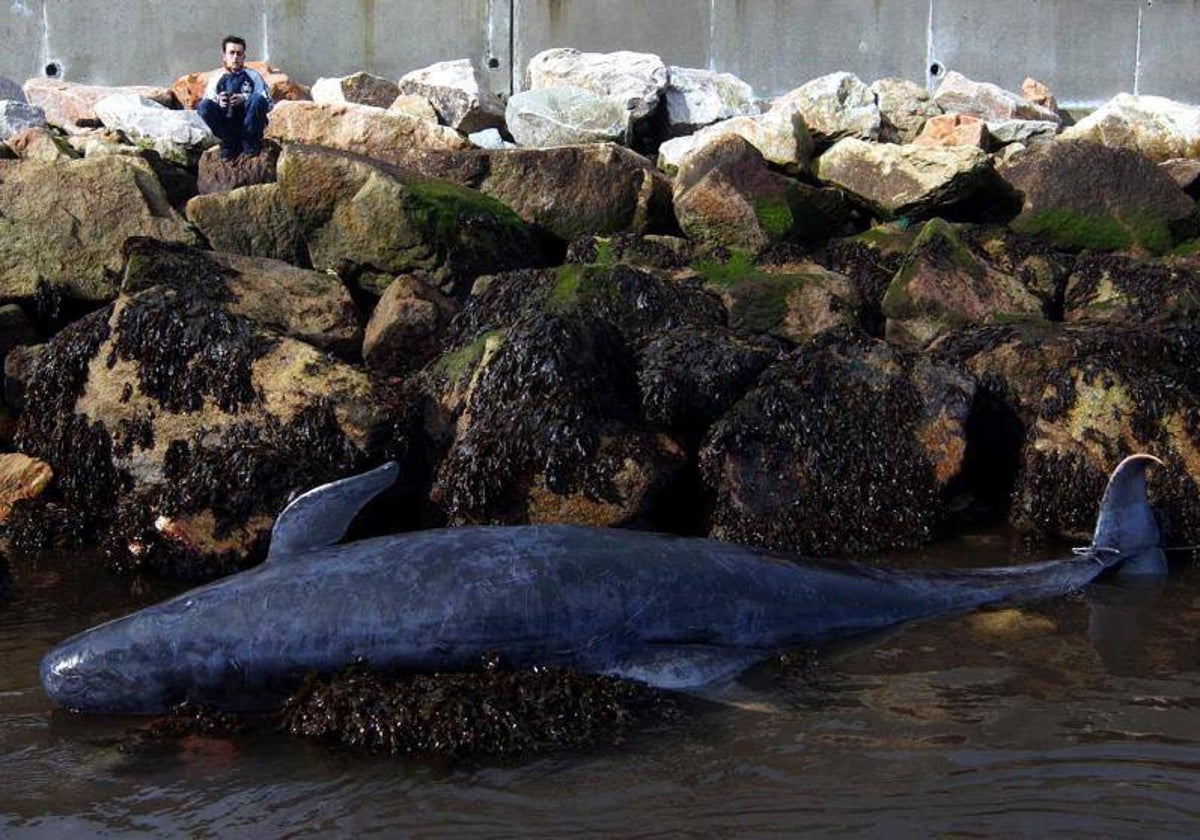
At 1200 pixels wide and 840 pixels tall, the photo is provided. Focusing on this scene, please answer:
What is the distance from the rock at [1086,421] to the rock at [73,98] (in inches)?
464

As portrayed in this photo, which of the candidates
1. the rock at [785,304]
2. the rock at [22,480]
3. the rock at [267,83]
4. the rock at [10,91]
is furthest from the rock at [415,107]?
the rock at [22,480]

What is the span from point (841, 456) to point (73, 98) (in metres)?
12.7

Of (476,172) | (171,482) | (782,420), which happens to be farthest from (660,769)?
(476,172)

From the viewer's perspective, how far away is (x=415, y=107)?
16.5 meters

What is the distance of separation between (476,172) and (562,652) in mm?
8702

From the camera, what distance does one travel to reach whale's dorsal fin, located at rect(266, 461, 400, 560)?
634 centimetres

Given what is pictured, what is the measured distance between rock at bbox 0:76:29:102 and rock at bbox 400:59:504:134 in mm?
4748

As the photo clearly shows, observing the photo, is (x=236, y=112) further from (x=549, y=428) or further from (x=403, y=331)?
(x=549, y=428)

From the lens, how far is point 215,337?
30.6 feet

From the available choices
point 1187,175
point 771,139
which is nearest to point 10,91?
point 771,139

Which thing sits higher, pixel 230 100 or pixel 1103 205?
pixel 230 100

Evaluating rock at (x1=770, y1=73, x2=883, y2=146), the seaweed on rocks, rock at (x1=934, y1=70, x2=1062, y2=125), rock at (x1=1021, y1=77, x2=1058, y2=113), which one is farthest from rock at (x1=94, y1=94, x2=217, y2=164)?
the seaweed on rocks

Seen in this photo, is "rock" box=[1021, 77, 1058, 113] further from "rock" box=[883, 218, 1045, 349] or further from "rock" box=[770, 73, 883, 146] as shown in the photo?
"rock" box=[883, 218, 1045, 349]

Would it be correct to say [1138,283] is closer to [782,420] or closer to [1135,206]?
[1135,206]
